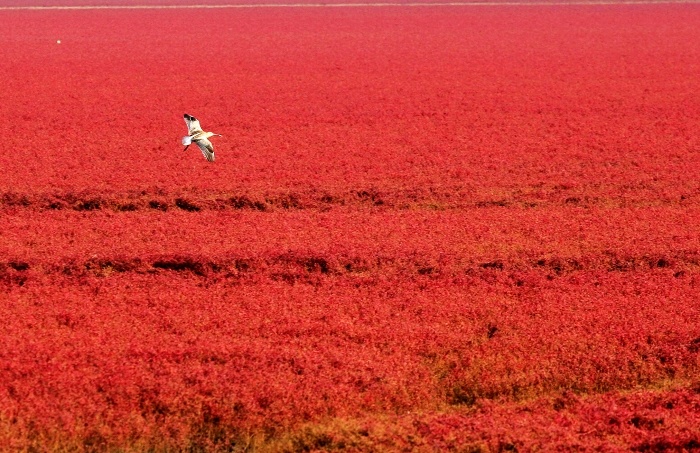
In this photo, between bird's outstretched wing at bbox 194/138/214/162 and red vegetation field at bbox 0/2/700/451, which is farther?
bird's outstretched wing at bbox 194/138/214/162

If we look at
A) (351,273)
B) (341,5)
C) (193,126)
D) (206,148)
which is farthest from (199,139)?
(341,5)

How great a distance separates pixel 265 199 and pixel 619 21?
1337 inches

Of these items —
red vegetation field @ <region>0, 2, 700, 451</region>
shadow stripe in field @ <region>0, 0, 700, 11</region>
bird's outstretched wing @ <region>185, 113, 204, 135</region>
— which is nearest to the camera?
red vegetation field @ <region>0, 2, 700, 451</region>

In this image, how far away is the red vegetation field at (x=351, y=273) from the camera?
7.39 m

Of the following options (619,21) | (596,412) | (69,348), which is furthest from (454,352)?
(619,21)

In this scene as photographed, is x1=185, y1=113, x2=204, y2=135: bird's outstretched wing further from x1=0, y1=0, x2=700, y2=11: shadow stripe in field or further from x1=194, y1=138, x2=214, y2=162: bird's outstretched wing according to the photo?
x1=0, y1=0, x2=700, y2=11: shadow stripe in field

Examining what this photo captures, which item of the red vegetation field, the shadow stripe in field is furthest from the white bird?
the shadow stripe in field

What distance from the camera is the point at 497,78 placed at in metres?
25.6

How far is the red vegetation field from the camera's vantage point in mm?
7395

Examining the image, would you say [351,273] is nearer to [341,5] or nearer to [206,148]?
[206,148]

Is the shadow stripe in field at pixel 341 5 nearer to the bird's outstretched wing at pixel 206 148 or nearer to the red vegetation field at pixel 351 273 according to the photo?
the red vegetation field at pixel 351 273

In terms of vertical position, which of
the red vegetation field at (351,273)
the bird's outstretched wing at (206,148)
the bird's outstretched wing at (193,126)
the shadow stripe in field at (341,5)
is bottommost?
the shadow stripe in field at (341,5)

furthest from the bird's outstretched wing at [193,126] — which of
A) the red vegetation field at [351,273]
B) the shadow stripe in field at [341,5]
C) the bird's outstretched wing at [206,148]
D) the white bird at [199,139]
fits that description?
the shadow stripe in field at [341,5]

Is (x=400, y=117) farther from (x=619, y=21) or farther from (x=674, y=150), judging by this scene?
(x=619, y=21)
